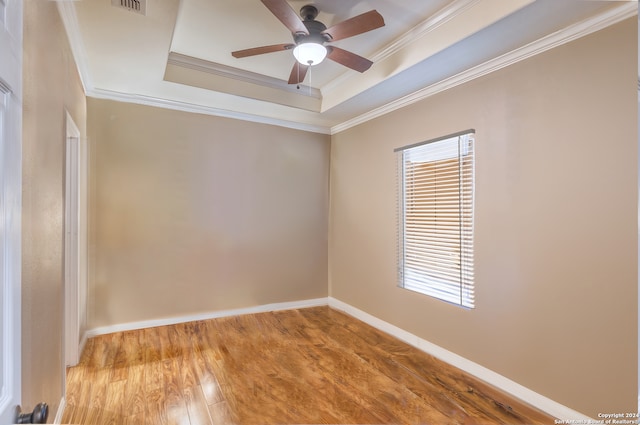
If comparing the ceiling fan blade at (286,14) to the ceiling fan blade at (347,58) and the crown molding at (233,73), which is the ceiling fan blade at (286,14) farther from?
the crown molding at (233,73)

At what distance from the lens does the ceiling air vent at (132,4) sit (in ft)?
6.08

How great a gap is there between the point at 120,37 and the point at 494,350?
3693mm

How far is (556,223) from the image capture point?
2092 millimetres

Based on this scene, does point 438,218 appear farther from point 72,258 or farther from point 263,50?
point 72,258

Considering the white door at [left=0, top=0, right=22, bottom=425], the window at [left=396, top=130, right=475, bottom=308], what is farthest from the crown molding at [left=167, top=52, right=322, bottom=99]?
the white door at [left=0, top=0, right=22, bottom=425]

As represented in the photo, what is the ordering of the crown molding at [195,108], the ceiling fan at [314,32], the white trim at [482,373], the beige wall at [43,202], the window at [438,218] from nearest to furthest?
the beige wall at [43,202] < the ceiling fan at [314,32] < the white trim at [482,373] < the window at [438,218] < the crown molding at [195,108]

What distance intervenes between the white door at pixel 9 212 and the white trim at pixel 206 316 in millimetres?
2899

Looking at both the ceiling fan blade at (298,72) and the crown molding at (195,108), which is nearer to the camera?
the ceiling fan blade at (298,72)

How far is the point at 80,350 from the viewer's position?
2.79 meters

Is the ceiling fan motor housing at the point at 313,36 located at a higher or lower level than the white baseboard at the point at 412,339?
higher

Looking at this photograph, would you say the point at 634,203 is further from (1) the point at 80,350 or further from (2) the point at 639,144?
(1) the point at 80,350

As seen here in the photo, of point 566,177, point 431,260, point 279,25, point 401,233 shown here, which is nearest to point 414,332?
point 431,260

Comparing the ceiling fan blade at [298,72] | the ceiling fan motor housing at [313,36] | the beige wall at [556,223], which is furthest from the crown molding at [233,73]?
the beige wall at [556,223]

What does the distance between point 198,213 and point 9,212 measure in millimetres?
2944
